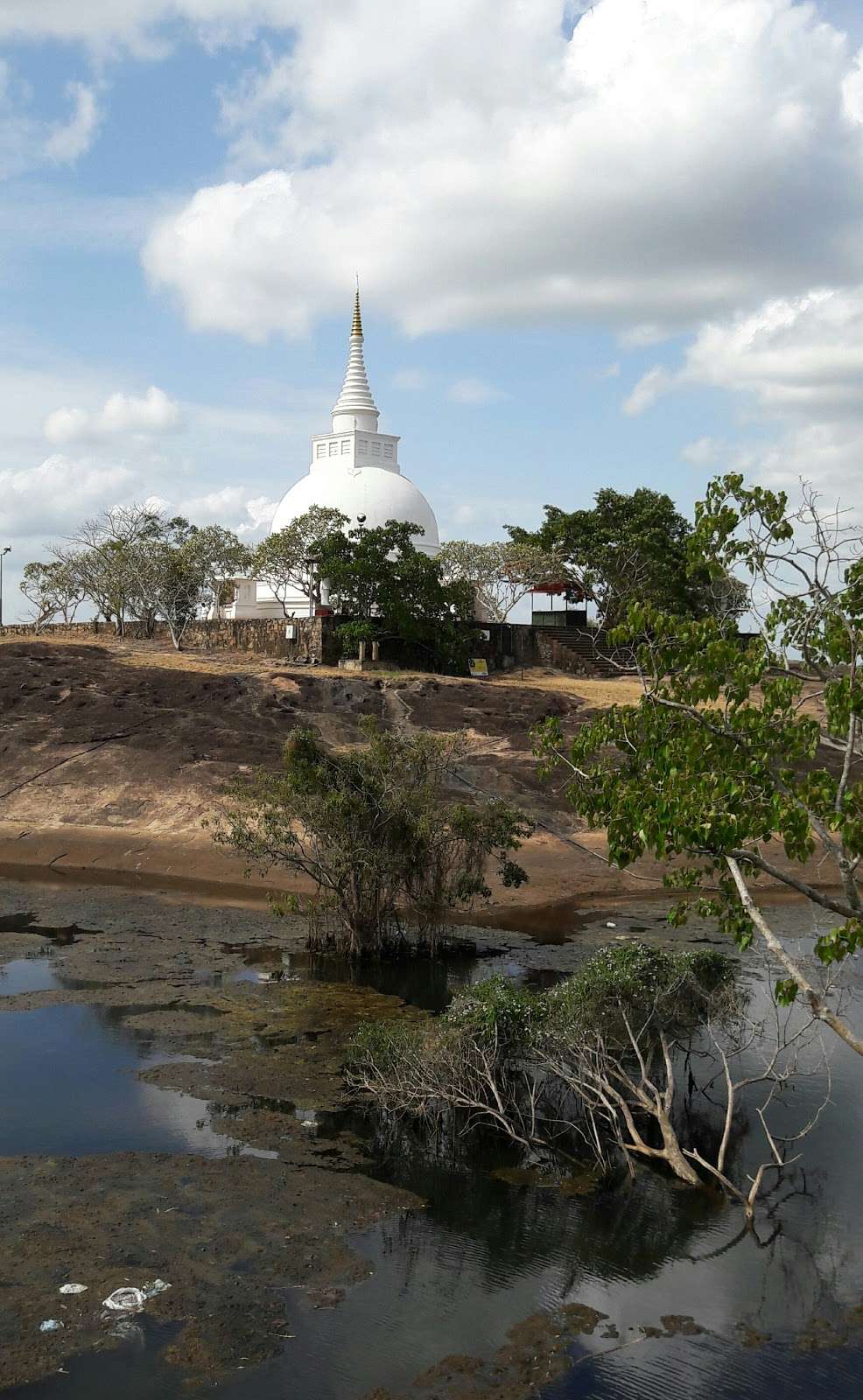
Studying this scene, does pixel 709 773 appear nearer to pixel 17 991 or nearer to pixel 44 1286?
pixel 44 1286

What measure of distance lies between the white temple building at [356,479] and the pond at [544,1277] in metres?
47.9

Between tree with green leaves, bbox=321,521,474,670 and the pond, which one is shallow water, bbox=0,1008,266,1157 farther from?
tree with green leaves, bbox=321,521,474,670

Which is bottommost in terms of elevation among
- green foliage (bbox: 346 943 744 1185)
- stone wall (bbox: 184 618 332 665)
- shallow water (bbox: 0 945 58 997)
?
shallow water (bbox: 0 945 58 997)

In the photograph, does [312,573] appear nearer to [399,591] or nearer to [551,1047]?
[399,591]

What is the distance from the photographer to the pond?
10820 millimetres

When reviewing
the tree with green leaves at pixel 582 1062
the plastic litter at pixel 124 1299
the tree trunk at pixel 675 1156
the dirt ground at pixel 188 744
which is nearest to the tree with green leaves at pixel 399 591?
the dirt ground at pixel 188 744

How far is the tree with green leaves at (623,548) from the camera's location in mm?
56469

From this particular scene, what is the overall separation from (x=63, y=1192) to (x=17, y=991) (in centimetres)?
866

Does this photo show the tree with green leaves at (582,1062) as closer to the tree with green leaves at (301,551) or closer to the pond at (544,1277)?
the pond at (544,1277)

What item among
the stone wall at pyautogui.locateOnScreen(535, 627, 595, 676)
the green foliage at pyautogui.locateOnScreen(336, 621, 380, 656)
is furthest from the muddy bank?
the stone wall at pyautogui.locateOnScreen(535, 627, 595, 676)

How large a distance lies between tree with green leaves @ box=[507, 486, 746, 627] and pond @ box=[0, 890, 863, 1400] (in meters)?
39.8

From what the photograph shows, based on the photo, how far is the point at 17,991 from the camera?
21.9 metres

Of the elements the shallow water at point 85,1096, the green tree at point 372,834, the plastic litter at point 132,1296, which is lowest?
the plastic litter at point 132,1296

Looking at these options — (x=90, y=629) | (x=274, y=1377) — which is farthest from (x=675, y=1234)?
(x=90, y=629)
